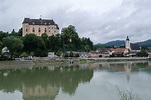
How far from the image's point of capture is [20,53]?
61.7 m

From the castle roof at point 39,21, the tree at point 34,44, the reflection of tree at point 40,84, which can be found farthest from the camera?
the castle roof at point 39,21

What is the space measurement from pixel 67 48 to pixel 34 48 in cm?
1459

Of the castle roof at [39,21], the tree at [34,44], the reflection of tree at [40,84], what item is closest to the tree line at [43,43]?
the tree at [34,44]

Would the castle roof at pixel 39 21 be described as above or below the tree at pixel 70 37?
above

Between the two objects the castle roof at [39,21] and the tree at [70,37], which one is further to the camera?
the castle roof at [39,21]

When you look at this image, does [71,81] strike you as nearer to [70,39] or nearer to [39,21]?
[70,39]

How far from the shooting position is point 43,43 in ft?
207

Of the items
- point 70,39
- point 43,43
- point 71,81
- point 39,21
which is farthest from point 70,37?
point 71,81

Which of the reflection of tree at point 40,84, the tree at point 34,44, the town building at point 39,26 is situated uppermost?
the town building at point 39,26

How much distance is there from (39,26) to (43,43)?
591 inches

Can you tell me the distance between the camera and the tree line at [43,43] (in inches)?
2095

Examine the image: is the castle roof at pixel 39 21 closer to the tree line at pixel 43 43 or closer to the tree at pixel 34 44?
the tree line at pixel 43 43

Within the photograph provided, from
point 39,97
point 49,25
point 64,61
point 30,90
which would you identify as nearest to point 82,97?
point 39,97

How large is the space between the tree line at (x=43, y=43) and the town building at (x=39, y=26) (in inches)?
149
